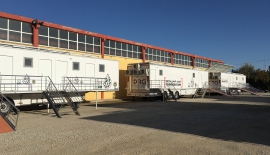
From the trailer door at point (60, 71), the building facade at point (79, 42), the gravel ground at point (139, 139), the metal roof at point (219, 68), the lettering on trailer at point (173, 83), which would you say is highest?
the building facade at point (79, 42)

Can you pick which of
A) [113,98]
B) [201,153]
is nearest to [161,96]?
[113,98]

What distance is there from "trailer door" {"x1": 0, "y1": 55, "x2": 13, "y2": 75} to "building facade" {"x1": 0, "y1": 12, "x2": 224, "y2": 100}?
23.7 ft

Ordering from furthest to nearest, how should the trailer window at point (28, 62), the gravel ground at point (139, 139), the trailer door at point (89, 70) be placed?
the trailer door at point (89, 70)
the trailer window at point (28, 62)
the gravel ground at point (139, 139)

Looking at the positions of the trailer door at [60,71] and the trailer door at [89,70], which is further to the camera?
the trailer door at [89,70]

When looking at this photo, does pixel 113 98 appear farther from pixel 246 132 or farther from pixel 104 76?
pixel 246 132

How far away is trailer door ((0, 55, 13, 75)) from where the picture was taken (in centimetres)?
1259

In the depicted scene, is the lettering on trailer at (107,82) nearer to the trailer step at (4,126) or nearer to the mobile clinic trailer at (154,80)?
the mobile clinic trailer at (154,80)

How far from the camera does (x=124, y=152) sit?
19.8 feet

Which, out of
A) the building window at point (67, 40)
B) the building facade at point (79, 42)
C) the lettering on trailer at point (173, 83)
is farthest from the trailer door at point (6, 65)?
the lettering on trailer at point (173, 83)

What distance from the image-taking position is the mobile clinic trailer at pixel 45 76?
1289 cm

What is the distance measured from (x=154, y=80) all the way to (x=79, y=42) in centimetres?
857

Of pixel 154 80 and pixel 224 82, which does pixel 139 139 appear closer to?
pixel 154 80

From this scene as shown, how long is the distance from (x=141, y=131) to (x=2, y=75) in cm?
830

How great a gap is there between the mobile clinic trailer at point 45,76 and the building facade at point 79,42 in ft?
21.6
